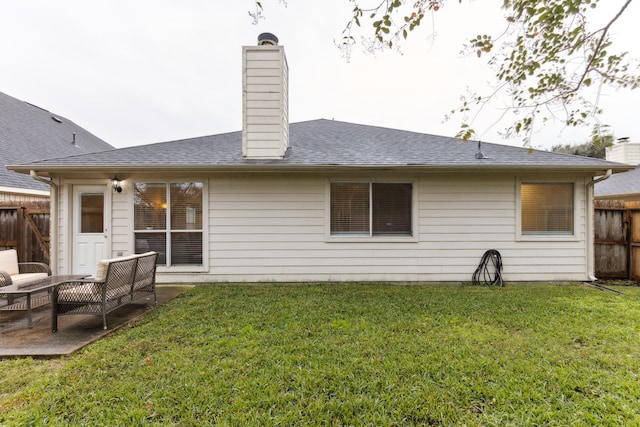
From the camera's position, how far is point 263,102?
20.3 ft

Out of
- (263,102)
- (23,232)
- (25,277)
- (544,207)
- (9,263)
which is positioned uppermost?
(263,102)

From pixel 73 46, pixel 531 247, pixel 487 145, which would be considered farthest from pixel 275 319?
pixel 73 46

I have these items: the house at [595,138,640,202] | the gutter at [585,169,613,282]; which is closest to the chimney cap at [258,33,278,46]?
the gutter at [585,169,613,282]

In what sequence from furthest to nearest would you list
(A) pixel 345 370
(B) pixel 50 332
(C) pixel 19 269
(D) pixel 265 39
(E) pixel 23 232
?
(E) pixel 23 232
(D) pixel 265 39
(C) pixel 19 269
(B) pixel 50 332
(A) pixel 345 370

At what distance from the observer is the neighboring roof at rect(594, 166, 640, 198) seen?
968 cm

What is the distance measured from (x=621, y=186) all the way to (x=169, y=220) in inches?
594

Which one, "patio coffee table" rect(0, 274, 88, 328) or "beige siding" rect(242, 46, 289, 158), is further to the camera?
"beige siding" rect(242, 46, 289, 158)

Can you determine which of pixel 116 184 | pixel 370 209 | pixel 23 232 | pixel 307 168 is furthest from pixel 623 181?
pixel 23 232

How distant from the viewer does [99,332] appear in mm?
3502

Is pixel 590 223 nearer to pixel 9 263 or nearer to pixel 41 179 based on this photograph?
pixel 9 263

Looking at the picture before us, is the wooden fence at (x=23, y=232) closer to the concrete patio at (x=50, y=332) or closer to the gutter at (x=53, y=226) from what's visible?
the gutter at (x=53, y=226)

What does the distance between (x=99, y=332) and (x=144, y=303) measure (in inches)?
46.7

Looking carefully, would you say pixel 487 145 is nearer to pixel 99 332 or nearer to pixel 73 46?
pixel 99 332

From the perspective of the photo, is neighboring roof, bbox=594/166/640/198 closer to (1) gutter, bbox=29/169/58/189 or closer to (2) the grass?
(2) the grass
